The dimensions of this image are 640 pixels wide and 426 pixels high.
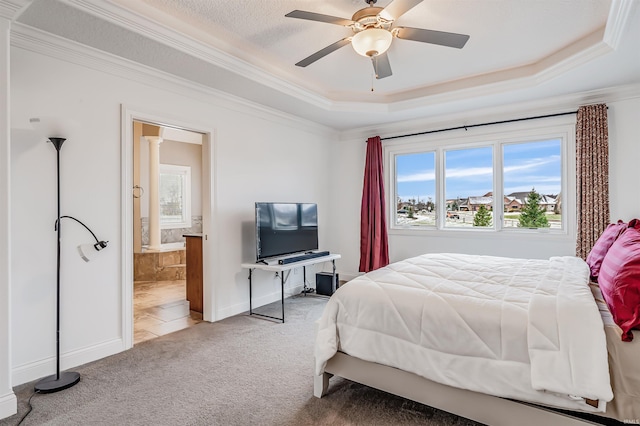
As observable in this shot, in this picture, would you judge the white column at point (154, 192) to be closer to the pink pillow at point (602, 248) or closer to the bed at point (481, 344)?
the bed at point (481, 344)

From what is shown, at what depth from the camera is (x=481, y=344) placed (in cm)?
170

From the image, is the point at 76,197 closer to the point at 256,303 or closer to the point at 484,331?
the point at 256,303

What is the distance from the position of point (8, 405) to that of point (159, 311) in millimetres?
2175

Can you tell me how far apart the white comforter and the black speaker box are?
2377 mm

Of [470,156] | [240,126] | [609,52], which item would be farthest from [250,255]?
[609,52]

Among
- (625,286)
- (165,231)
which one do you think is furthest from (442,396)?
(165,231)

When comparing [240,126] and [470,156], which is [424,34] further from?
[470,156]

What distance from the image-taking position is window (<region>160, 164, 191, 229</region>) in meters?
7.38

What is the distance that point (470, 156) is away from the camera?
483 cm

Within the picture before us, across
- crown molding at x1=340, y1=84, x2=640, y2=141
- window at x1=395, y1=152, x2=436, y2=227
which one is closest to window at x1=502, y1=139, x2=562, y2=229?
crown molding at x1=340, y1=84, x2=640, y2=141

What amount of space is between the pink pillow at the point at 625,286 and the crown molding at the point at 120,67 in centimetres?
371

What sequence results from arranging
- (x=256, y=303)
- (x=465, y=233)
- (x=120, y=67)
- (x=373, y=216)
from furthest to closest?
(x=373, y=216)
(x=465, y=233)
(x=256, y=303)
(x=120, y=67)

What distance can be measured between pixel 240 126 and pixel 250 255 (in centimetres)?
159

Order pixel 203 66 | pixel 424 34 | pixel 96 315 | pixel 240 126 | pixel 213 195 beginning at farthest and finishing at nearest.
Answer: pixel 240 126 → pixel 213 195 → pixel 203 66 → pixel 96 315 → pixel 424 34
